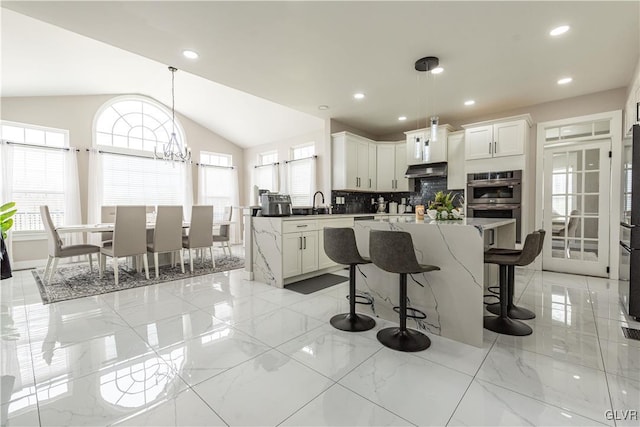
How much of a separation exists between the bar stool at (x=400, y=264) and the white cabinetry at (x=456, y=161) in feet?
10.7

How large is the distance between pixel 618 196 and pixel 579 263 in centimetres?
104

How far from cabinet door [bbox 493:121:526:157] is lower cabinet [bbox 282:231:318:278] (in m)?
3.11

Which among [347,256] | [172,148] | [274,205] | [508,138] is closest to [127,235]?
[274,205]

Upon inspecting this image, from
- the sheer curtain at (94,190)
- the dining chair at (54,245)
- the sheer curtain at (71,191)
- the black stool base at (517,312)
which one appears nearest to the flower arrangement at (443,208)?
the black stool base at (517,312)

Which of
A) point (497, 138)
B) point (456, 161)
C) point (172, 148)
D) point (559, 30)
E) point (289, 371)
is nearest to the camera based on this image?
point (289, 371)

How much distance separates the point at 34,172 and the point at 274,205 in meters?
4.63

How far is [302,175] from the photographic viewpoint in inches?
266

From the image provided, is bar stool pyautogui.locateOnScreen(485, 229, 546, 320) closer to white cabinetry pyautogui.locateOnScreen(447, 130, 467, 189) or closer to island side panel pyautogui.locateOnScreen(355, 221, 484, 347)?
island side panel pyautogui.locateOnScreen(355, 221, 484, 347)

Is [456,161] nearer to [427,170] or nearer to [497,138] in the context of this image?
[427,170]

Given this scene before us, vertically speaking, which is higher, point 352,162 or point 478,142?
point 478,142

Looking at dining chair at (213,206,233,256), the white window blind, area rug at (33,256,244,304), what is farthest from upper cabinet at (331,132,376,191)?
the white window blind

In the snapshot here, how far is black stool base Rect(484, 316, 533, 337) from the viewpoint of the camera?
226cm

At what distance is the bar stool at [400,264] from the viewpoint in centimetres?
197

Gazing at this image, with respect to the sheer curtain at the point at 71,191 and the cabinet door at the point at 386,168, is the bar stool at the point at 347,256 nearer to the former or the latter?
the cabinet door at the point at 386,168
